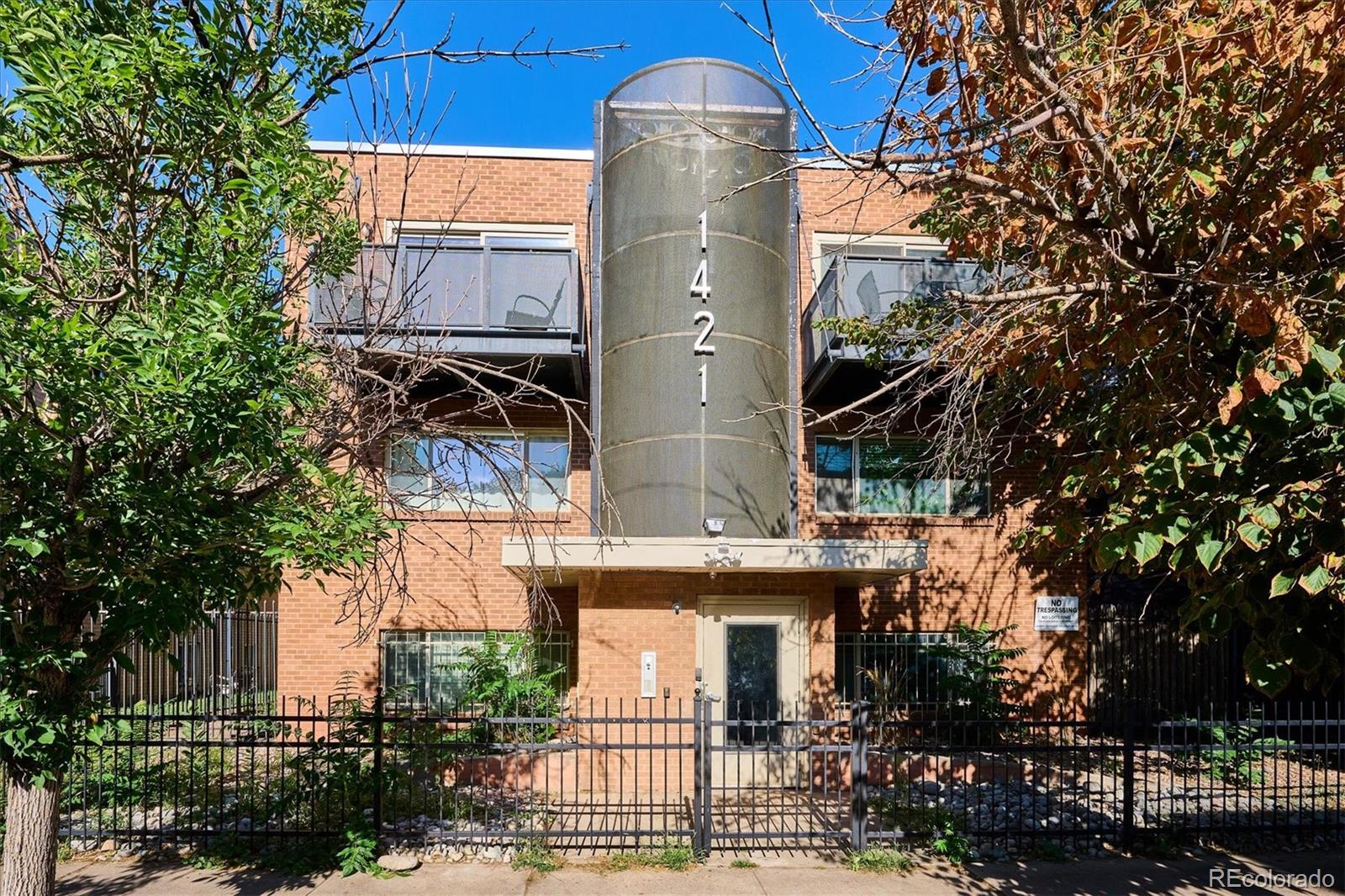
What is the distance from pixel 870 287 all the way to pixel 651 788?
6984mm

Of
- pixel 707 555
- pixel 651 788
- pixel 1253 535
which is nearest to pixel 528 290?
pixel 707 555

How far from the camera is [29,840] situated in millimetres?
5270

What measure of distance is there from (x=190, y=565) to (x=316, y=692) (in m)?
8.57

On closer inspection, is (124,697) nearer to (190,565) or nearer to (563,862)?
(563,862)

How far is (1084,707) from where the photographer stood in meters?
12.7

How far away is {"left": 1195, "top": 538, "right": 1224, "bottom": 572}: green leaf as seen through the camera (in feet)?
12.6

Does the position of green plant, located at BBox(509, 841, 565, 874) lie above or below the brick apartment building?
below

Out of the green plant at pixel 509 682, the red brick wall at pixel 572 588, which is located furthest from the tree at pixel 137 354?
the red brick wall at pixel 572 588

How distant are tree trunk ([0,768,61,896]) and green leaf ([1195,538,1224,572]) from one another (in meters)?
6.50

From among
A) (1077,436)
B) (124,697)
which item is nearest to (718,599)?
(1077,436)

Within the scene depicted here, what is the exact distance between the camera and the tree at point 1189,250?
3.96 metres

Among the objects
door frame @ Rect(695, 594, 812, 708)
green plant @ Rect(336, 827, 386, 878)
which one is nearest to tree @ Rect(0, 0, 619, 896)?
green plant @ Rect(336, 827, 386, 878)

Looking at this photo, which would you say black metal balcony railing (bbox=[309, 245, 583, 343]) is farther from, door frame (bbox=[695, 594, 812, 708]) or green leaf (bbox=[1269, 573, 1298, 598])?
green leaf (bbox=[1269, 573, 1298, 598])

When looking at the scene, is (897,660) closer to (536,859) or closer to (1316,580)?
(536,859)
